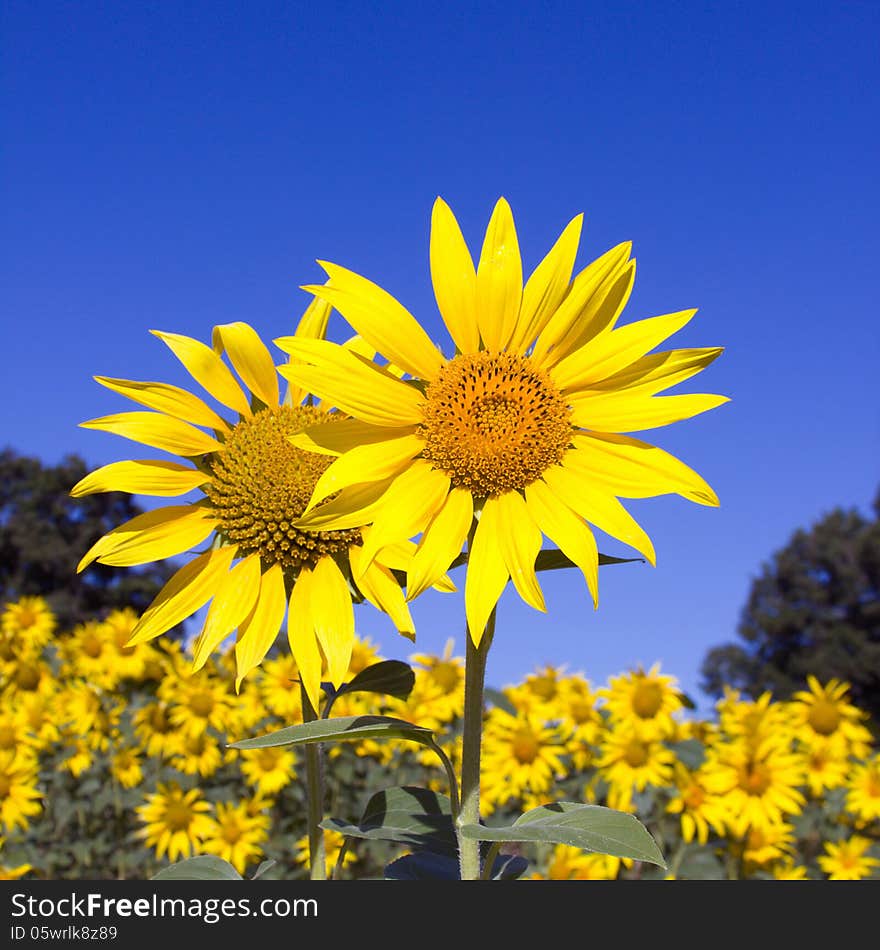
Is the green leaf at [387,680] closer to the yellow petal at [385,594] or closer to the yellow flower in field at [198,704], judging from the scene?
the yellow petal at [385,594]

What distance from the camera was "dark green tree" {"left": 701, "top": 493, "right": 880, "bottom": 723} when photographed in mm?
38125

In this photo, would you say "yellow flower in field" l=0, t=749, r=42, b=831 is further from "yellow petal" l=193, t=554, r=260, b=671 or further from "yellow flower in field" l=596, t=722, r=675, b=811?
"yellow petal" l=193, t=554, r=260, b=671

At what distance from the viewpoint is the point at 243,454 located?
239cm

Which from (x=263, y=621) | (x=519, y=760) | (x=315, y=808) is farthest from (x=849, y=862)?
(x=263, y=621)

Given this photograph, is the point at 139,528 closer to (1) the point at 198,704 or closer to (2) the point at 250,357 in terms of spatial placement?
(2) the point at 250,357

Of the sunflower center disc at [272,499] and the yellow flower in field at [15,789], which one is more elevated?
the yellow flower in field at [15,789]

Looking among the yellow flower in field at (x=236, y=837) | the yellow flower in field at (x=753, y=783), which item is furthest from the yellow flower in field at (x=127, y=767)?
the yellow flower in field at (x=753, y=783)

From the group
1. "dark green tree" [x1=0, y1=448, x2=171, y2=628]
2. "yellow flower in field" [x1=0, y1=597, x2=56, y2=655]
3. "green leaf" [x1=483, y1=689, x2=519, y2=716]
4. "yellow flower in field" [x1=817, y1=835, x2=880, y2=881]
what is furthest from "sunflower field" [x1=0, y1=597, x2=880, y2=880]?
"dark green tree" [x1=0, y1=448, x2=171, y2=628]

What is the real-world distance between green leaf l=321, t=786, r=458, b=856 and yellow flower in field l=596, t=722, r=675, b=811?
416 cm

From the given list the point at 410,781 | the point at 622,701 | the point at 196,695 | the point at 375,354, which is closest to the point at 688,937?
the point at 375,354

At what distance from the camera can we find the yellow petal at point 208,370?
243 cm

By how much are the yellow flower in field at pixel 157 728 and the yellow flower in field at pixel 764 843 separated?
3.93 m

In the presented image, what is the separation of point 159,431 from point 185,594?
1.24ft

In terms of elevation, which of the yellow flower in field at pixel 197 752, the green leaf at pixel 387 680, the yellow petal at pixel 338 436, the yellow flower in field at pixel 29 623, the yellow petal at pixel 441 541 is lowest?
the green leaf at pixel 387 680
